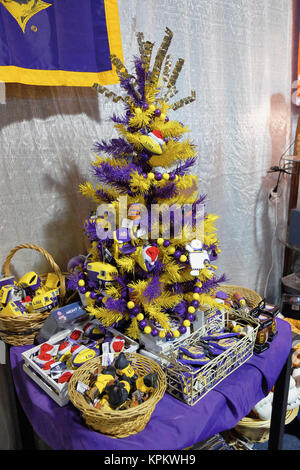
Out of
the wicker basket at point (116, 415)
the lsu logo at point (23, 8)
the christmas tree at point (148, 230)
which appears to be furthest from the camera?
the lsu logo at point (23, 8)

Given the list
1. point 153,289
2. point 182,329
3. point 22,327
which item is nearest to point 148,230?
point 153,289

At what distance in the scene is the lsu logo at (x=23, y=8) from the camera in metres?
1.06

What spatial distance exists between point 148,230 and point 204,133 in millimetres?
844

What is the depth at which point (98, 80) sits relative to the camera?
125 centimetres

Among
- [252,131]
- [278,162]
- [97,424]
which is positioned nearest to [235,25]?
[252,131]

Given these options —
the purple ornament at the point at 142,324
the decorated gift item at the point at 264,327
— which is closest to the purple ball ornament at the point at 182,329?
the purple ornament at the point at 142,324

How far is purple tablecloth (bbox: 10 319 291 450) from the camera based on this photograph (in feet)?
2.45

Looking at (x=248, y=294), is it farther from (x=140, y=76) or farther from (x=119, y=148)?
(x=140, y=76)

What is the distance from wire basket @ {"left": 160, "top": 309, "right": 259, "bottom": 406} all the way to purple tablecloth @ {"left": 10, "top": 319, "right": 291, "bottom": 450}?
0.02 meters

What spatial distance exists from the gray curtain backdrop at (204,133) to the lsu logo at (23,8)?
0.21m

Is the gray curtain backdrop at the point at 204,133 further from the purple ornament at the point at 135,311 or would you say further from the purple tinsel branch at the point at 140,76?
the purple ornament at the point at 135,311

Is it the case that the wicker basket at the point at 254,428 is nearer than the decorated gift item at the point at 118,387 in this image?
No

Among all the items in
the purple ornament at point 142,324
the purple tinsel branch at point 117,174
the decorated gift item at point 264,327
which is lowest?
the decorated gift item at point 264,327

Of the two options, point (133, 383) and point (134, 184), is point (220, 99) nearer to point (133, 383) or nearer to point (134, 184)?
point (134, 184)
